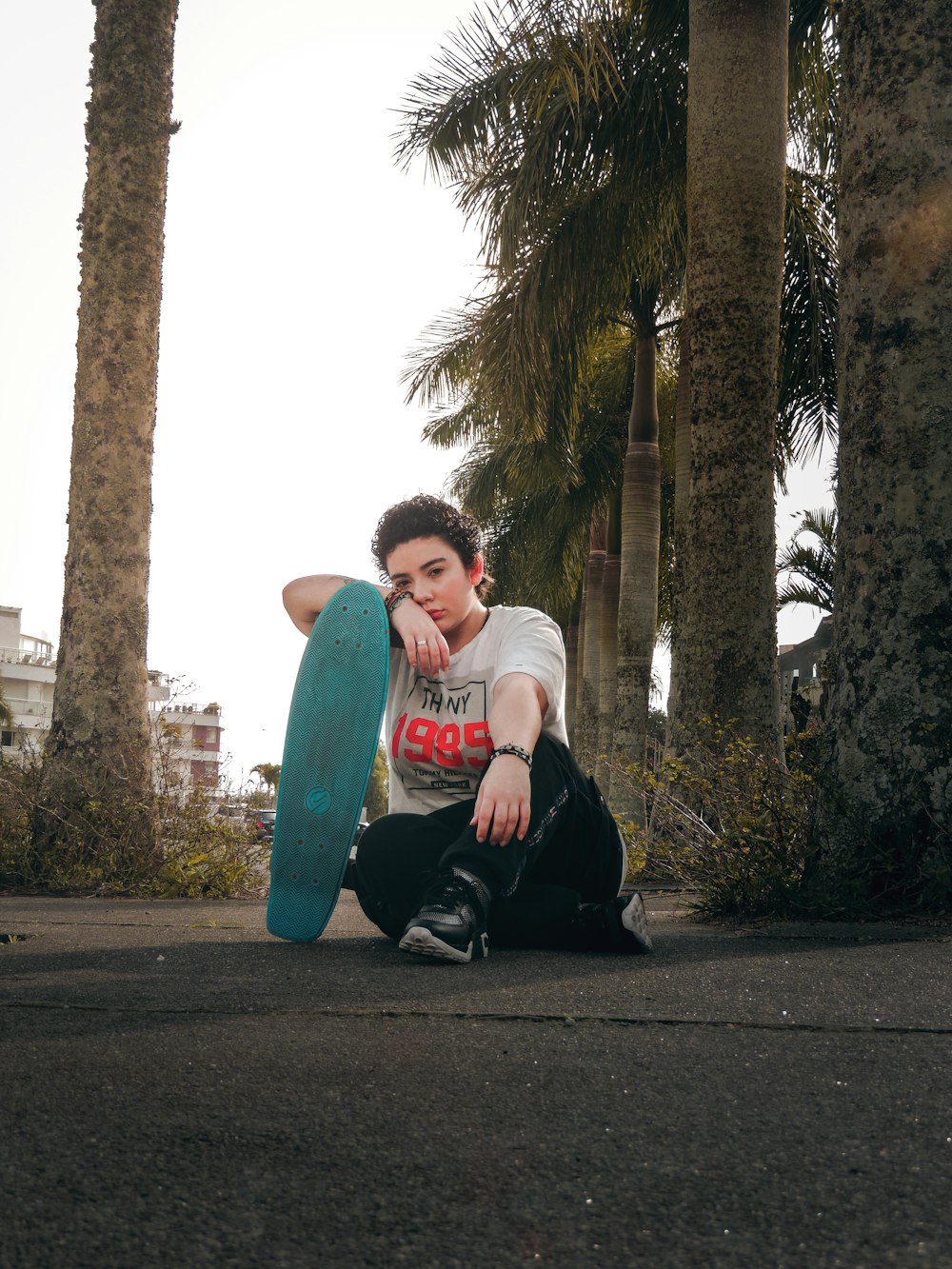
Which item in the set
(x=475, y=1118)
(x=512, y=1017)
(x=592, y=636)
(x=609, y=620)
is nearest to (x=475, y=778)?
(x=512, y=1017)

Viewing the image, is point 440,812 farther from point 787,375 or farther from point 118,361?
point 787,375

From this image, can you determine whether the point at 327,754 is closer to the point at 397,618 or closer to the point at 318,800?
the point at 318,800

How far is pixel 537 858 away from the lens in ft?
9.86

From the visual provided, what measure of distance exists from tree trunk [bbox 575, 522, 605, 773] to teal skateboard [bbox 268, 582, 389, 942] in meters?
18.8

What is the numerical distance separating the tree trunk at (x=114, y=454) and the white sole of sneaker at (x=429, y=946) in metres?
3.61

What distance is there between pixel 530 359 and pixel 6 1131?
11851 millimetres

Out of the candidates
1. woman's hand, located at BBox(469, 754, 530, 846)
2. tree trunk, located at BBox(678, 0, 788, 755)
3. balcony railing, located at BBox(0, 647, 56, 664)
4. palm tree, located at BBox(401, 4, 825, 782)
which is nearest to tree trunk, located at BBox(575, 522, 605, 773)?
palm tree, located at BBox(401, 4, 825, 782)

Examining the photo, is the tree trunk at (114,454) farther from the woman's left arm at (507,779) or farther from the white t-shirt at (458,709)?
the woman's left arm at (507,779)

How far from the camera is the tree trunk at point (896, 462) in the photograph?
3850 mm

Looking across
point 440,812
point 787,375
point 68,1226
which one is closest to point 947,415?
point 440,812

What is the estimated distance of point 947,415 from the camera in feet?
13.0

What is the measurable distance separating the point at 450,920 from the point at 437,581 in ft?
3.43

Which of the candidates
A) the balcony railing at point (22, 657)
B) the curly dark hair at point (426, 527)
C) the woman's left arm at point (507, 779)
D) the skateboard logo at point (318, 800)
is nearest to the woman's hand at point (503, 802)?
the woman's left arm at point (507, 779)

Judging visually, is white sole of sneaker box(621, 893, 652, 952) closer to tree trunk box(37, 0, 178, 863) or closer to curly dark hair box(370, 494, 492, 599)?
curly dark hair box(370, 494, 492, 599)
